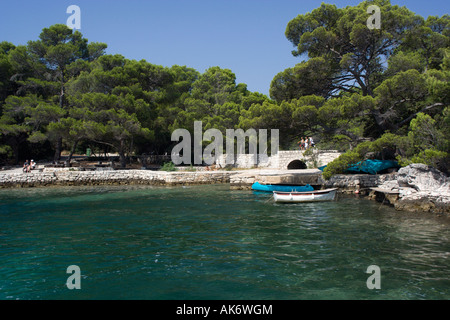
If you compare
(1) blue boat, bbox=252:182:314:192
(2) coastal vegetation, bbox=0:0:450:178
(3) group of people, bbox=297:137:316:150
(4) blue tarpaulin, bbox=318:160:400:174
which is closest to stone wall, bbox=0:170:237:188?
(2) coastal vegetation, bbox=0:0:450:178

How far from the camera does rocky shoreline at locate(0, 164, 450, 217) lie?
14625mm

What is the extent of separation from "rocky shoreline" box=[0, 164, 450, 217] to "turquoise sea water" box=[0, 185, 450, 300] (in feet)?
4.01

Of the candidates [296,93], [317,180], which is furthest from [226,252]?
[296,93]

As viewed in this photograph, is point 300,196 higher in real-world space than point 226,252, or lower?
higher

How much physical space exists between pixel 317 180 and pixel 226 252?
49.4ft

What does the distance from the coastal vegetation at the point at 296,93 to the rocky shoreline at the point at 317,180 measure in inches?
41.4

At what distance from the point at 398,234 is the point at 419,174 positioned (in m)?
5.97

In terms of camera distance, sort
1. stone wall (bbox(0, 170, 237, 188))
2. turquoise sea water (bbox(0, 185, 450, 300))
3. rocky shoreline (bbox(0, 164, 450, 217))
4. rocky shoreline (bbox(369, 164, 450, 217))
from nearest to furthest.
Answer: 1. turquoise sea water (bbox(0, 185, 450, 300))
2. rocky shoreline (bbox(369, 164, 450, 217))
3. rocky shoreline (bbox(0, 164, 450, 217))
4. stone wall (bbox(0, 170, 237, 188))

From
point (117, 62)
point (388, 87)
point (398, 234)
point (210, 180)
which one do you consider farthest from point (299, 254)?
point (117, 62)

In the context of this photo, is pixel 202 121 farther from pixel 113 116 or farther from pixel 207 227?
pixel 207 227

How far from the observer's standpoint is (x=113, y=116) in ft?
106

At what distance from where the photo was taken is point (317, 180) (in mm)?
22656

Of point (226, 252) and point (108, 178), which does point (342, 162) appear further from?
point (108, 178)

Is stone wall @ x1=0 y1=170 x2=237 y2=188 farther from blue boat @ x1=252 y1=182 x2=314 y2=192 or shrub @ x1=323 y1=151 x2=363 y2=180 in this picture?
shrub @ x1=323 y1=151 x2=363 y2=180
